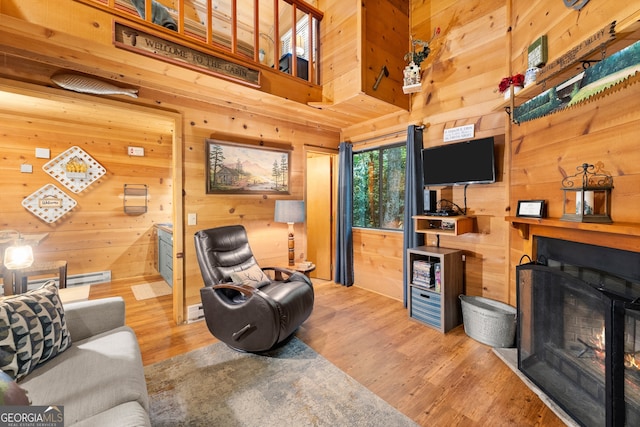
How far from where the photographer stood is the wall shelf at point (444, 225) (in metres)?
2.70

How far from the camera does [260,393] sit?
182 cm

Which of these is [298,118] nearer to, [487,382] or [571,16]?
[571,16]

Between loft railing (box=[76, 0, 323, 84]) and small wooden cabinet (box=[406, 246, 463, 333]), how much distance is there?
8.16 feet

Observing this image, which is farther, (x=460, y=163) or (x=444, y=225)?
(x=444, y=225)

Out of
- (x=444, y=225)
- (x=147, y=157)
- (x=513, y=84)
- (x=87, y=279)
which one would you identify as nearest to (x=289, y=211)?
(x=444, y=225)

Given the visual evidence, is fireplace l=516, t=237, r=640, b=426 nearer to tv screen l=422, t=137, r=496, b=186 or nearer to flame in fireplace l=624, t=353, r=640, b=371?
flame in fireplace l=624, t=353, r=640, b=371

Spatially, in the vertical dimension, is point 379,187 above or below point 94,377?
above

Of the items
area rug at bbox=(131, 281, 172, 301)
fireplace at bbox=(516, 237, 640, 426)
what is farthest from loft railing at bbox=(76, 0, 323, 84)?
area rug at bbox=(131, 281, 172, 301)

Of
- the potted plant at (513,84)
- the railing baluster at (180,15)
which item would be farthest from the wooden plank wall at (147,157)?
the potted plant at (513,84)

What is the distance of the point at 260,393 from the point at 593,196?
2498 mm

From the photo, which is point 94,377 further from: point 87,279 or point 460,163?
point 87,279

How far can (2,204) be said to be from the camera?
3600 millimetres

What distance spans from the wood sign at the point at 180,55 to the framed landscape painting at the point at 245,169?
0.86 metres

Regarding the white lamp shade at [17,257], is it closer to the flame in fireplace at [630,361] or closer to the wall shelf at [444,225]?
the wall shelf at [444,225]
